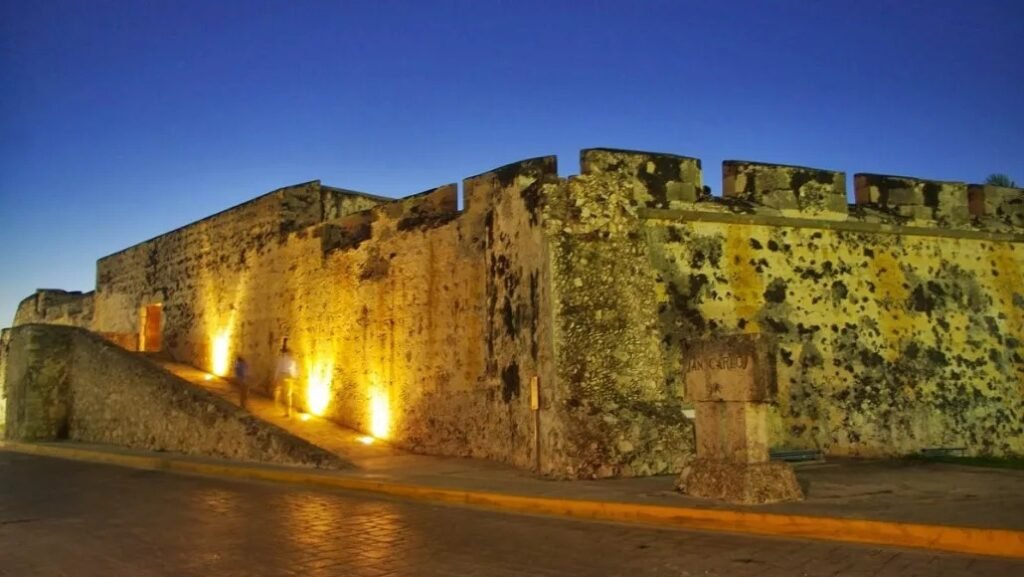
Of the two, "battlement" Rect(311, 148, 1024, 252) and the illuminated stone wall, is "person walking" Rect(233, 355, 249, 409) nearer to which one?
the illuminated stone wall

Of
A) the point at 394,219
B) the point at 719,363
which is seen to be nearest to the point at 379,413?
the point at 394,219

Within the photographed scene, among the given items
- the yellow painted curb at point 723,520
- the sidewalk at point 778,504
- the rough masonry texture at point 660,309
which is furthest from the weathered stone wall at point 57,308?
the yellow painted curb at point 723,520

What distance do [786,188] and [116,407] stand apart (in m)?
13.5

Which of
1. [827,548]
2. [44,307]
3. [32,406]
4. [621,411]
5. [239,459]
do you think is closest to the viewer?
[827,548]

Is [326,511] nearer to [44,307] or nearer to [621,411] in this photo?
[621,411]

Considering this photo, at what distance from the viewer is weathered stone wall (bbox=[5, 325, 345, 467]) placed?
13.6m

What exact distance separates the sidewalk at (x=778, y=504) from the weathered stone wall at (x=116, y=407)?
53 cm

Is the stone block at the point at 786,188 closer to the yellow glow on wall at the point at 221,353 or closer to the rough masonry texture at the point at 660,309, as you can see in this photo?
the rough masonry texture at the point at 660,309

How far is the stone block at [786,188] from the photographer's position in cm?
1293

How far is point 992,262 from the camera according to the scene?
555 inches

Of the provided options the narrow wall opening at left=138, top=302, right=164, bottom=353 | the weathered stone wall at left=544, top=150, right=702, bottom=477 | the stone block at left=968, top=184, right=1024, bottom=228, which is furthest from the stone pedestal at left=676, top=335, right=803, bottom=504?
the narrow wall opening at left=138, top=302, right=164, bottom=353

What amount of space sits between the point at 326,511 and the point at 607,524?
302 centimetres

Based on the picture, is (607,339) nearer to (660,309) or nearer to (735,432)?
(660,309)

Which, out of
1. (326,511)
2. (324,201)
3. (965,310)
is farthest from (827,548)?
(324,201)
